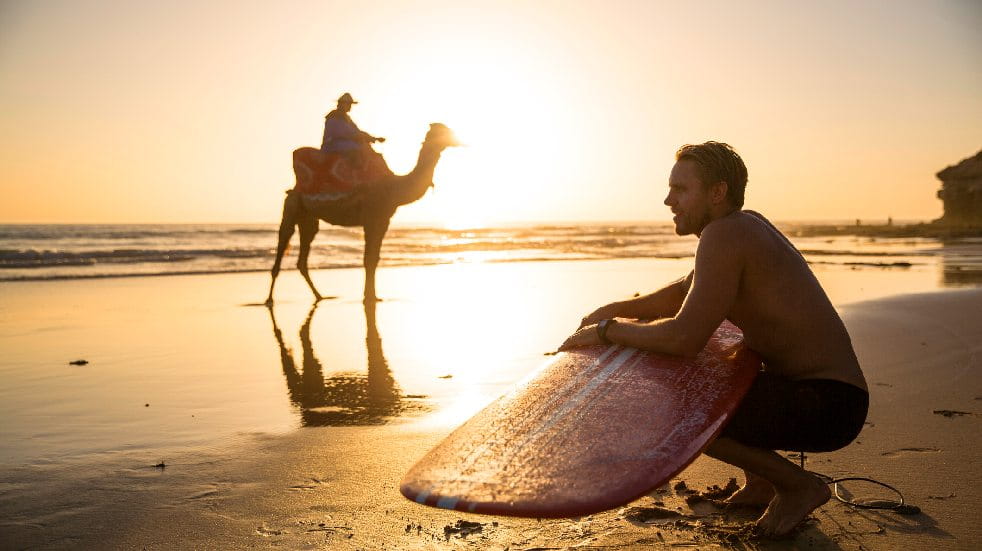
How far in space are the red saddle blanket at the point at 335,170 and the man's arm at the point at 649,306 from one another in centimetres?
759

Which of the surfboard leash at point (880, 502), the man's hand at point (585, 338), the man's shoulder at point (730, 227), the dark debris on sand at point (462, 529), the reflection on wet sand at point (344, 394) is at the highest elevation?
the man's shoulder at point (730, 227)

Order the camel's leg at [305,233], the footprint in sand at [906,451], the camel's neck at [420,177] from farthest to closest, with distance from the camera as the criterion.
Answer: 1. the camel's leg at [305,233]
2. the camel's neck at [420,177]
3. the footprint in sand at [906,451]

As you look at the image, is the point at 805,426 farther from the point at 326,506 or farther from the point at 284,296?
the point at 284,296

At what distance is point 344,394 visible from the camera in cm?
501

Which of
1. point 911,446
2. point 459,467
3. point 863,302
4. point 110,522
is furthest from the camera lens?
point 863,302

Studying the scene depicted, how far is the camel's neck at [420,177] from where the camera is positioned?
1057cm

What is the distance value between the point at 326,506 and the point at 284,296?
347 inches

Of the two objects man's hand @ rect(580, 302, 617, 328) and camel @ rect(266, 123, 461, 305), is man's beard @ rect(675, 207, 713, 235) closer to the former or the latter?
man's hand @ rect(580, 302, 617, 328)

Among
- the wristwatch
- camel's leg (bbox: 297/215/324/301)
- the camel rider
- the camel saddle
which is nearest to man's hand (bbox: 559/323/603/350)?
the wristwatch

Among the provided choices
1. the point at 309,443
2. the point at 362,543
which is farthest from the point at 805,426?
the point at 309,443

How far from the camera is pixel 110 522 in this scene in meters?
2.81

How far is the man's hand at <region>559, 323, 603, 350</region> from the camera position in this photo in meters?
2.94

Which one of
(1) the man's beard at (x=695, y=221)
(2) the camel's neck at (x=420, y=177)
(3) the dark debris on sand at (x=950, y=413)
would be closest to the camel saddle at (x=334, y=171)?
(2) the camel's neck at (x=420, y=177)

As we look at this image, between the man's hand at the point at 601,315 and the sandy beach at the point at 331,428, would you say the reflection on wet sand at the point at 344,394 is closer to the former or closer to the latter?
the sandy beach at the point at 331,428
